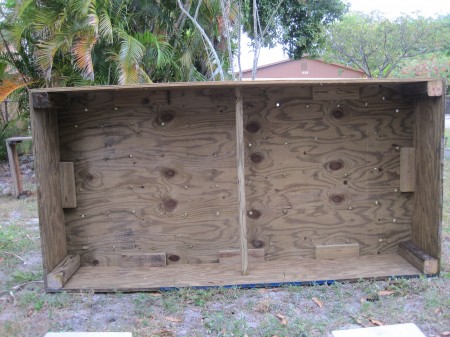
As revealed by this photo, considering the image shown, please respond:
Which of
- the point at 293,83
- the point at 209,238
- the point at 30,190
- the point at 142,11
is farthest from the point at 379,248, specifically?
the point at 142,11

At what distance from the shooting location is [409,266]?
384cm

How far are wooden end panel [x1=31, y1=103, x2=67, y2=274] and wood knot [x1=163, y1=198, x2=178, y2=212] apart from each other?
0.91m

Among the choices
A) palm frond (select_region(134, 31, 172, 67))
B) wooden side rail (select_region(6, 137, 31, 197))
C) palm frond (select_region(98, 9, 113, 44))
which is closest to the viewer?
wooden side rail (select_region(6, 137, 31, 197))

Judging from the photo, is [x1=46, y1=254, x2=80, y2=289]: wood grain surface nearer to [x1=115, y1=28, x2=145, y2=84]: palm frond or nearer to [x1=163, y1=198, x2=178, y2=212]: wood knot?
[x1=163, y1=198, x2=178, y2=212]: wood knot

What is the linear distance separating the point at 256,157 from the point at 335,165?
0.73 meters

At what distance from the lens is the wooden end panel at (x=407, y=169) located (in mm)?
4012

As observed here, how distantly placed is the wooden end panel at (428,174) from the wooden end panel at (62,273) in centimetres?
302

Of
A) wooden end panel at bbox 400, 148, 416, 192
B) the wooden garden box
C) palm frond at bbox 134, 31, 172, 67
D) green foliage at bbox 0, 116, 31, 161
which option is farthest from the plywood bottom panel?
green foliage at bbox 0, 116, 31, 161

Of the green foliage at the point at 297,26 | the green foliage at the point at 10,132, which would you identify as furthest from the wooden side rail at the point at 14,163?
the green foliage at the point at 297,26

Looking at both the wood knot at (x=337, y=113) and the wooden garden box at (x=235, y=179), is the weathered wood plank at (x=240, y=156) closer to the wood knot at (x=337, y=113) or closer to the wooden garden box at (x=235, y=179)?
the wooden garden box at (x=235, y=179)

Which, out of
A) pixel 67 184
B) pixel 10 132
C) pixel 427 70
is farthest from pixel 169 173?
pixel 427 70

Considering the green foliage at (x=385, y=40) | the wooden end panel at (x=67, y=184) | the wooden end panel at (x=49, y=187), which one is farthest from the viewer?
the green foliage at (x=385, y=40)

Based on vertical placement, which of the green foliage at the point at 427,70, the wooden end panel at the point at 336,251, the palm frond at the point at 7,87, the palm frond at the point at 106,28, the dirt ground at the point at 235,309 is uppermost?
the green foliage at the point at 427,70

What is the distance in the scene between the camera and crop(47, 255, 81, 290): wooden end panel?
3590 mm
